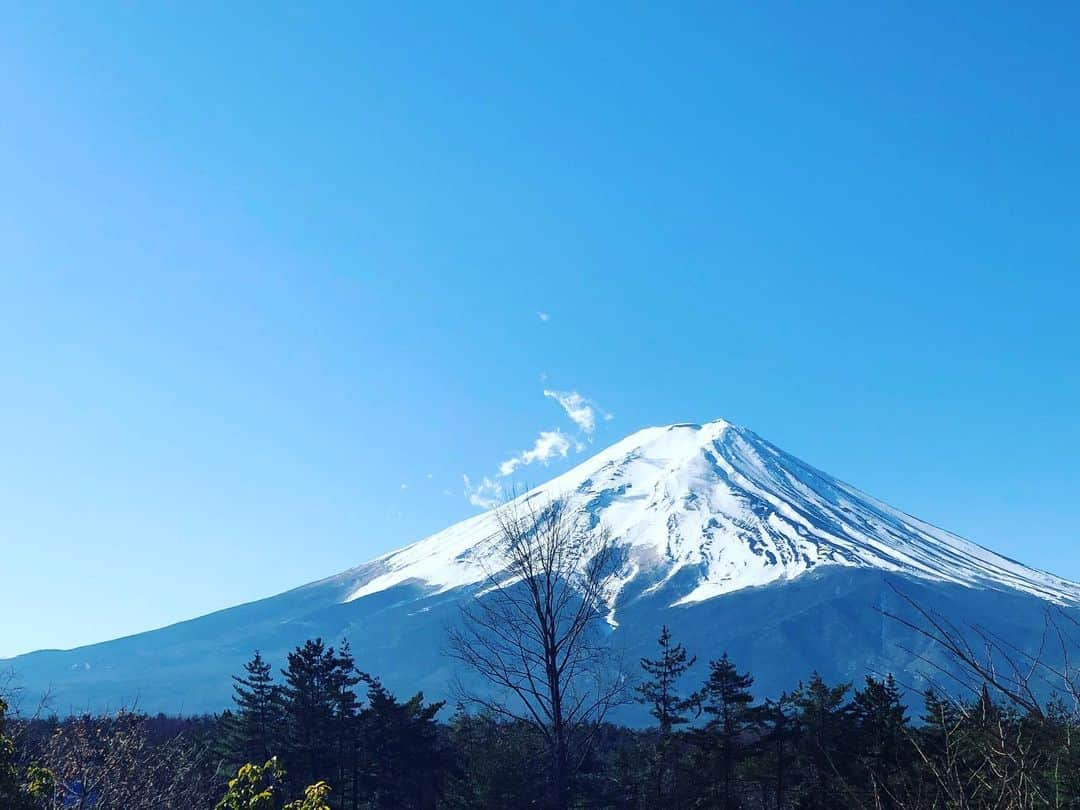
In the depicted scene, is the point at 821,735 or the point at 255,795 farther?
the point at 821,735

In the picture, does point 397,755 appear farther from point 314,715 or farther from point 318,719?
point 314,715

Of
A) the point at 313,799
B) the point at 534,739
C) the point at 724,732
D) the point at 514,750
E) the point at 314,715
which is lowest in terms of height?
the point at 534,739

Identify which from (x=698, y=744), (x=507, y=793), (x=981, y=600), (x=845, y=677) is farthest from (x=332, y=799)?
(x=981, y=600)

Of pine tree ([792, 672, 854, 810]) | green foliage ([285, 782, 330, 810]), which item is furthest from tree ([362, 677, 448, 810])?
green foliage ([285, 782, 330, 810])

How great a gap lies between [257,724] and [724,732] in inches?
627

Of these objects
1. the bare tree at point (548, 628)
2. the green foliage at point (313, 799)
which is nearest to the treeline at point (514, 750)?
the bare tree at point (548, 628)

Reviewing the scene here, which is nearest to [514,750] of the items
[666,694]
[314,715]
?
[666,694]

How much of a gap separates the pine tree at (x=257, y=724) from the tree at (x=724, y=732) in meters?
13.9

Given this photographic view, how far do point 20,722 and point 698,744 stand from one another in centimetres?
1756

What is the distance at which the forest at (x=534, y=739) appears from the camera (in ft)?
35.4

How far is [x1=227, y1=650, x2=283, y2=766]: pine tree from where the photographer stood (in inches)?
1117

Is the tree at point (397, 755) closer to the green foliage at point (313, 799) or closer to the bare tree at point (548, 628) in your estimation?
the bare tree at point (548, 628)

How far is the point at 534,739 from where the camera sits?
115 ft

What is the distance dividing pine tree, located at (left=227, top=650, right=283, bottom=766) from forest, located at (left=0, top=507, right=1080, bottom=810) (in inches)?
2.7
